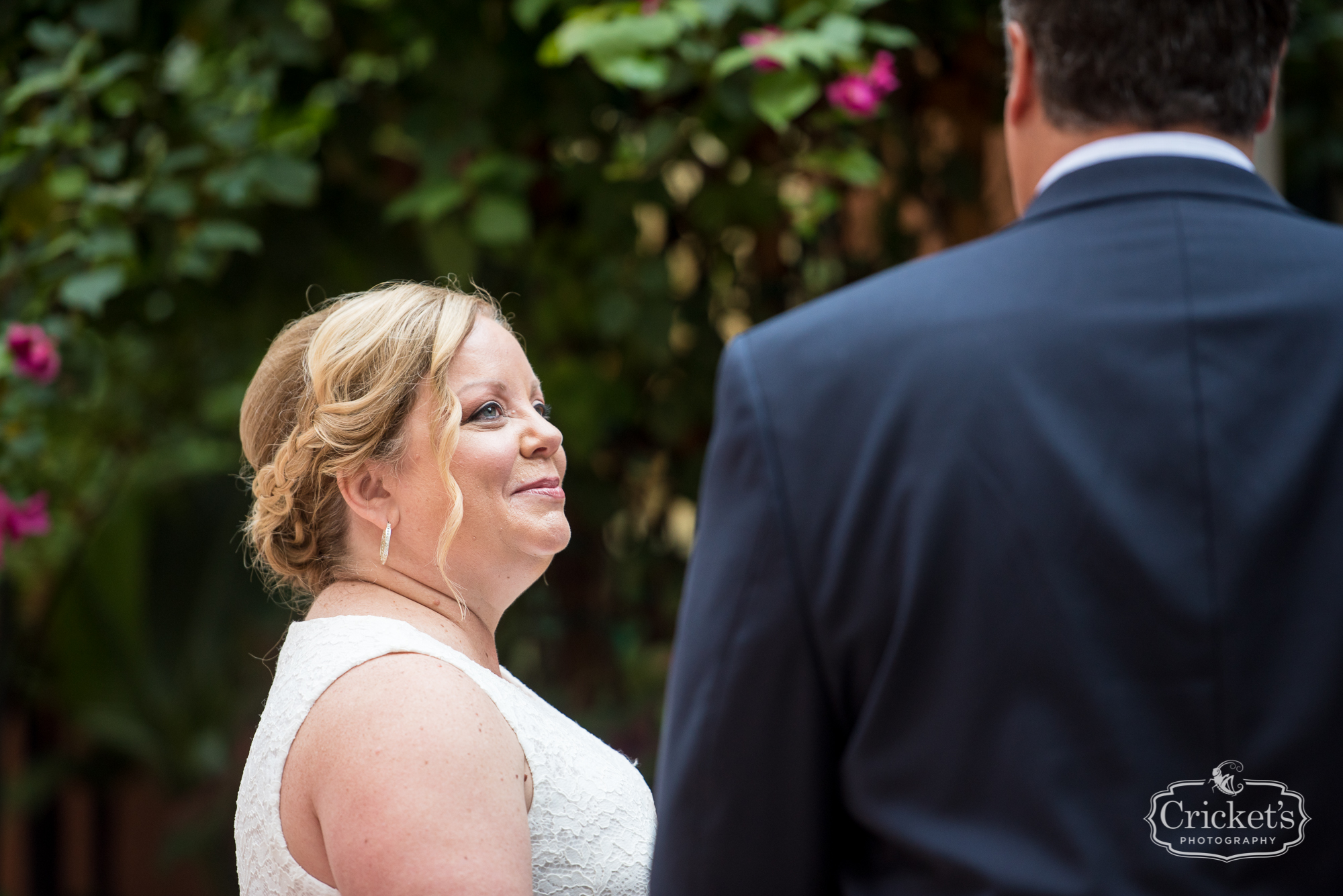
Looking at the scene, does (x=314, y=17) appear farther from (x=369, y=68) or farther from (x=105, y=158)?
(x=105, y=158)

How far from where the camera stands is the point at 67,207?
2.73 metres

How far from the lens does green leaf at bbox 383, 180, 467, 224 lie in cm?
270

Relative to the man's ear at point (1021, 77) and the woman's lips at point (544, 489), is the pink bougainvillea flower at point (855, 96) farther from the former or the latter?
the man's ear at point (1021, 77)

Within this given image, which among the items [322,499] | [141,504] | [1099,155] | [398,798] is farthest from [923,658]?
[141,504]

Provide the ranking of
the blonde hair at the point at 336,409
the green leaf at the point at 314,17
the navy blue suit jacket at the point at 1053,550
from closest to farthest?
the navy blue suit jacket at the point at 1053,550 < the blonde hair at the point at 336,409 < the green leaf at the point at 314,17

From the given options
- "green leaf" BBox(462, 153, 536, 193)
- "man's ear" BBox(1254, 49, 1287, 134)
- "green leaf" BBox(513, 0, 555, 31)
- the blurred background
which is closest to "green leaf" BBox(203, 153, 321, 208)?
the blurred background

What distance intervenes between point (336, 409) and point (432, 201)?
1.25 m

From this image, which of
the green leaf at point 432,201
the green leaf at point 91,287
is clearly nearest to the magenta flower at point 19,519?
the green leaf at point 91,287

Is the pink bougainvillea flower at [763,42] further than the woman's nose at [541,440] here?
Yes

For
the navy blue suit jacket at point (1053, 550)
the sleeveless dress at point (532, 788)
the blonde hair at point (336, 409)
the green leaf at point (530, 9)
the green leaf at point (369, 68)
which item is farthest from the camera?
the green leaf at point (369, 68)

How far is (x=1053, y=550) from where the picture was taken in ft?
2.76

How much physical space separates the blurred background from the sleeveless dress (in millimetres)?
1206

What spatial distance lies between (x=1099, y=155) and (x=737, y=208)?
2.14 metres

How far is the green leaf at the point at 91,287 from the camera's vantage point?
2.42 m
